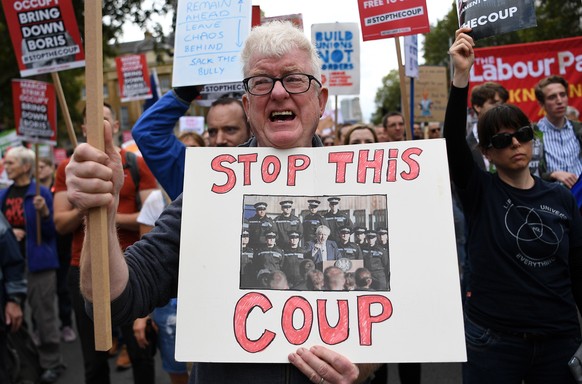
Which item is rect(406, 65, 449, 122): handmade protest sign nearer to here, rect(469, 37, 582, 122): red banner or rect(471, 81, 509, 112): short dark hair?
rect(469, 37, 582, 122): red banner

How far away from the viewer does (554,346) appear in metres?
2.43

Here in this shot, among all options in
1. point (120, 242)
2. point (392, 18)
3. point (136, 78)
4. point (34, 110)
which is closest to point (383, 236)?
point (392, 18)

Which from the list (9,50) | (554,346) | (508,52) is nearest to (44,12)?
(554,346)

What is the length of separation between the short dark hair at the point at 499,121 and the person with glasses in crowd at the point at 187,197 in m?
1.24

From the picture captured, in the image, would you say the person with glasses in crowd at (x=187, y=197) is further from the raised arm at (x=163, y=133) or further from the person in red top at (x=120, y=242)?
the person in red top at (x=120, y=242)

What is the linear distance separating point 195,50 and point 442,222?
5.72ft

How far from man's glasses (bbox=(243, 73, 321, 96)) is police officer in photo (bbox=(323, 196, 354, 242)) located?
0.33 meters

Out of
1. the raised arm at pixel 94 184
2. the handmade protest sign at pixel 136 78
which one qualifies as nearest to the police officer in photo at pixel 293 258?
the raised arm at pixel 94 184

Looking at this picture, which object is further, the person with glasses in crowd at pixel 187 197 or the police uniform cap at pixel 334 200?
the police uniform cap at pixel 334 200

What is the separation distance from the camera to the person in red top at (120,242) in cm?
362

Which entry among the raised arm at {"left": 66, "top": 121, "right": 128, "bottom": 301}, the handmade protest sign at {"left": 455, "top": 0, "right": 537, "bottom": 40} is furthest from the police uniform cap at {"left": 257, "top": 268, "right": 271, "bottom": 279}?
the handmade protest sign at {"left": 455, "top": 0, "right": 537, "bottom": 40}

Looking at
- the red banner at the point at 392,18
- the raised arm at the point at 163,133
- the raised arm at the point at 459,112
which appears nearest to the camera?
the raised arm at the point at 459,112

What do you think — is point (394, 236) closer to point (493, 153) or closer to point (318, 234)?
point (318, 234)

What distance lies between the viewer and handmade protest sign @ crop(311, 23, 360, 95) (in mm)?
5551
